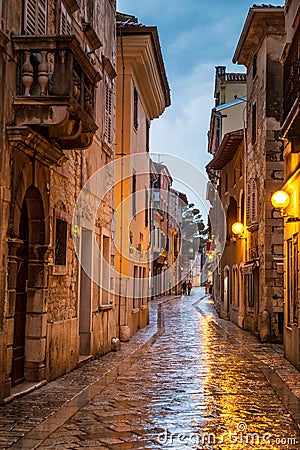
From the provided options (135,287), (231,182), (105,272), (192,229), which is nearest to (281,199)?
(105,272)

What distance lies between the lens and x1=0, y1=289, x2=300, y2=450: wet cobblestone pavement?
7.54 m

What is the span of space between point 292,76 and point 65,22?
4.08m

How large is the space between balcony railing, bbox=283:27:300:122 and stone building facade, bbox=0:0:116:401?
3354 mm

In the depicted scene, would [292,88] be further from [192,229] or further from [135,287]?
[192,229]

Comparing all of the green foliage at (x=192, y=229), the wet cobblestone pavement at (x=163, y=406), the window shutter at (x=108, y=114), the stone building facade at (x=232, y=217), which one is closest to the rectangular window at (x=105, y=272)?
the wet cobblestone pavement at (x=163, y=406)

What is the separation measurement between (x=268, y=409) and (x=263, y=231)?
1125cm

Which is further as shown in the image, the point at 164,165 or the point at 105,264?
the point at 164,165

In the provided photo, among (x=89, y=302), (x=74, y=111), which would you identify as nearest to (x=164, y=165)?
(x=89, y=302)

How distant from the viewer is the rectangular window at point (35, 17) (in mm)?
9680

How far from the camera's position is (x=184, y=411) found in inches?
362

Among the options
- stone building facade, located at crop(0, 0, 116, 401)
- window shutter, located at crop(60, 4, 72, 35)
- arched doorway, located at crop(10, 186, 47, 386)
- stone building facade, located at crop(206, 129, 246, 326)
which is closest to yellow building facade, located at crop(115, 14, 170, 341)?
stone building facade, located at crop(206, 129, 246, 326)

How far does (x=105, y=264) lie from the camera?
647 inches

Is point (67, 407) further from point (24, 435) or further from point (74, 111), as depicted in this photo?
point (74, 111)

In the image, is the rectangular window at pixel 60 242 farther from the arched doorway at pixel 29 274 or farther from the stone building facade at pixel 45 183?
the arched doorway at pixel 29 274
